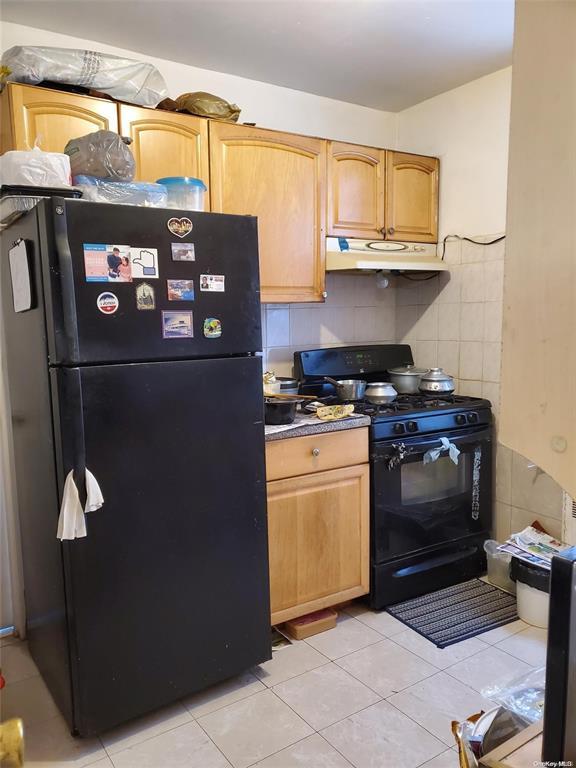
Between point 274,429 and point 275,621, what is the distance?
0.78 m

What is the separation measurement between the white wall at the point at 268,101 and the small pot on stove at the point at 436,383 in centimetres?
139

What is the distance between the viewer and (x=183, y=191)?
1.98m

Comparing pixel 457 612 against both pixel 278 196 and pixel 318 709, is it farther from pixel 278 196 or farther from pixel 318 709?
pixel 278 196

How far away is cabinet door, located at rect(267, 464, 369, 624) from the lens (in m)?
2.29

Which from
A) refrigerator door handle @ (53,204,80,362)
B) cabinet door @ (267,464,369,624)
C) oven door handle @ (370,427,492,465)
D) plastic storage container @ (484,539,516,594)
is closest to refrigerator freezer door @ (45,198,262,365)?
refrigerator door handle @ (53,204,80,362)

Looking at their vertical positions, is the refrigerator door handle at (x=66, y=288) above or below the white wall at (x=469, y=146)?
below

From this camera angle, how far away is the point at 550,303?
1.64 feet

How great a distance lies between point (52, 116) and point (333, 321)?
171 centimetres

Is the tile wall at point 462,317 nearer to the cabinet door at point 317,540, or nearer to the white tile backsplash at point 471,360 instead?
the white tile backsplash at point 471,360

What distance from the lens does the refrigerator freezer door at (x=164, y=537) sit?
1.71 metres

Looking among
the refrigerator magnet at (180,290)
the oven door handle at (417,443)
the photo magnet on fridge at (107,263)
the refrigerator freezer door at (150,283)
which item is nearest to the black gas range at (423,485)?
the oven door handle at (417,443)

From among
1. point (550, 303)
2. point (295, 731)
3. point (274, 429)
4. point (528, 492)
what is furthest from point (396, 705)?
point (550, 303)

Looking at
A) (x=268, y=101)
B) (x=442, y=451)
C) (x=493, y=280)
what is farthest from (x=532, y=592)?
(x=268, y=101)

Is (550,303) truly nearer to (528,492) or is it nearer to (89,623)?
(89,623)
